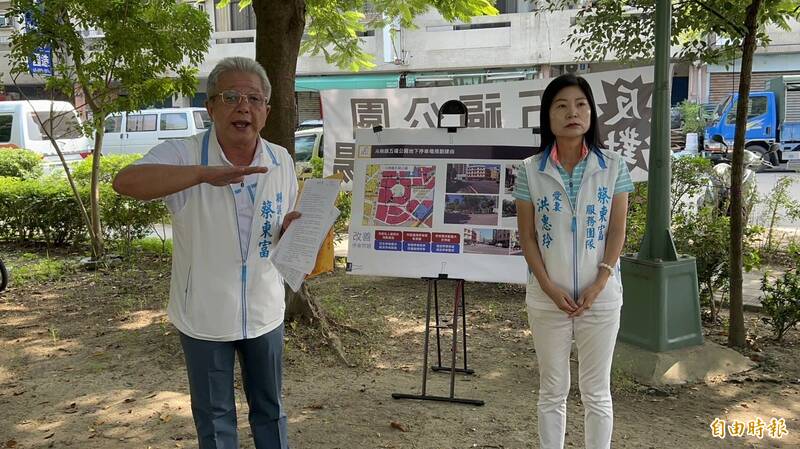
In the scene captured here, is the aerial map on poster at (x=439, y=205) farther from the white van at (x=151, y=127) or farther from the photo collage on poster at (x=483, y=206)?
the white van at (x=151, y=127)

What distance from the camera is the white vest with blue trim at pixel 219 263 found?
2270mm

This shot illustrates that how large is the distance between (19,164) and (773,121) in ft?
60.4

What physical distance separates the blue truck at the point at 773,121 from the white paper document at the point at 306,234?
1750cm

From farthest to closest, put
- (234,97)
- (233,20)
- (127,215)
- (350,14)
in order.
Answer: (233,20) < (350,14) < (127,215) < (234,97)

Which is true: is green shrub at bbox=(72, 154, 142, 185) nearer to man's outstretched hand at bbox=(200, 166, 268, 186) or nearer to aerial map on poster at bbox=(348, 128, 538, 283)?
aerial map on poster at bbox=(348, 128, 538, 283)

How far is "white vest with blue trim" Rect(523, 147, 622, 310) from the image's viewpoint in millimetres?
2668

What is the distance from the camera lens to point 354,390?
411cm

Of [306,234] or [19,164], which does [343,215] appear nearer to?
[306,234]

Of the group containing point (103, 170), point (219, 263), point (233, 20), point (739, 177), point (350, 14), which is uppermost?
point (233, 20)

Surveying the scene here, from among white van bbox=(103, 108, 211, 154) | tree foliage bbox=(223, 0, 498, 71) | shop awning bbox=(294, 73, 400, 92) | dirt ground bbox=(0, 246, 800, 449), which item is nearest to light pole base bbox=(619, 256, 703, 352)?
dirt ground bbox=(0, 246, 800, 449)

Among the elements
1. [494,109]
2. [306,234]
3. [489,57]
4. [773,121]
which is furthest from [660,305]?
[489,57]

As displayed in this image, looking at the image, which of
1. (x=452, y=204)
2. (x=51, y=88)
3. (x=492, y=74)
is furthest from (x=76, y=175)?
(x=492, y=74)

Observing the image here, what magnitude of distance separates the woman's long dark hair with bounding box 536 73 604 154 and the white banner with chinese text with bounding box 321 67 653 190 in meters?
1.89


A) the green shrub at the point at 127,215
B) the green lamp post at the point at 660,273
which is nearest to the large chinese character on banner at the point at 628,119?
the green lamp post at the point at 660,273
